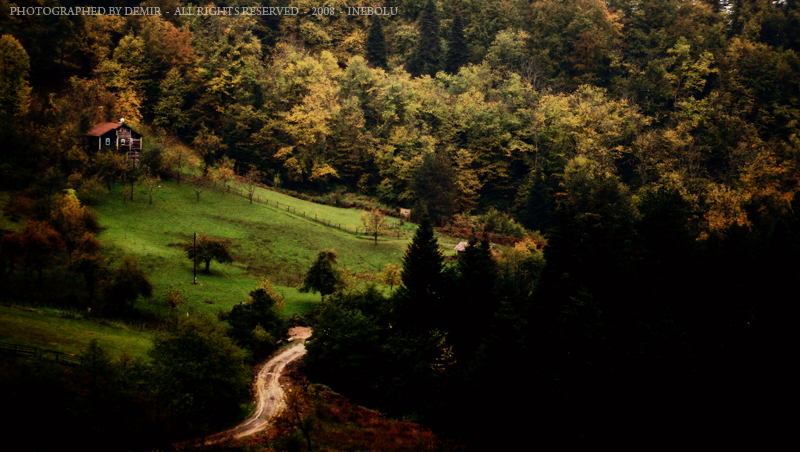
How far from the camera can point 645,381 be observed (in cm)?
3011

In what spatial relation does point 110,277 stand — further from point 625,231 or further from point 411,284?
point 625,231

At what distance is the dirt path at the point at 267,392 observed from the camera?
3130 centimetres

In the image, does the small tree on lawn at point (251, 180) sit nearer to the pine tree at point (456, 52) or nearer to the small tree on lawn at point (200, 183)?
the small tree on lawn at point (200, 183)

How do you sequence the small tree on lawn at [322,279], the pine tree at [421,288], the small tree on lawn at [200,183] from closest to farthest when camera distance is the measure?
the pine tree at [421,288], the small tree on lawn at [322,279], the small tree on lawn at [200,183]

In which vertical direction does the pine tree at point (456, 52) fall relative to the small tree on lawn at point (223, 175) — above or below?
above

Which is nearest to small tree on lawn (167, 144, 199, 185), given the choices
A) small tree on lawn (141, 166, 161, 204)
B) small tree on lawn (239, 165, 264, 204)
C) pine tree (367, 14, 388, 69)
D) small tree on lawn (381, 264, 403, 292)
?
small tree on lawn (141, 166, 161, 204)

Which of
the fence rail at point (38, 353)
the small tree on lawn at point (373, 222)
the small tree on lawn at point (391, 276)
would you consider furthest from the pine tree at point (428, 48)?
the fence rail at point (38, 353)

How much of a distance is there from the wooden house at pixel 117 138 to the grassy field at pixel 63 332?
31958mm

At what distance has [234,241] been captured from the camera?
57.9 metres

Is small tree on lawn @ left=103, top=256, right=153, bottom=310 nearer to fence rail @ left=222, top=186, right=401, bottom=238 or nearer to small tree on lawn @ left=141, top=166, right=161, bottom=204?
small tree on lawn @ left=141, top=166, right=161, bottom=204

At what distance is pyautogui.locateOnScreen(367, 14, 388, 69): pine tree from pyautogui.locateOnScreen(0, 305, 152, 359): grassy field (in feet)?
255

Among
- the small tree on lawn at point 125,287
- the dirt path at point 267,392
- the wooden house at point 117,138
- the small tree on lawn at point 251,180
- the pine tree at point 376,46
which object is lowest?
the dirt path at point 267,392

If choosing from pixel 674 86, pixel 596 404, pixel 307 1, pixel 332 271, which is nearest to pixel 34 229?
pixel 332 271

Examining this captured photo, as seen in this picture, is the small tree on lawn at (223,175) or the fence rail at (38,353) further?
the small tree on lawn at (223,175)
